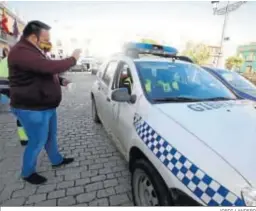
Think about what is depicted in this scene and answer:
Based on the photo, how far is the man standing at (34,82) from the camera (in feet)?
6.95

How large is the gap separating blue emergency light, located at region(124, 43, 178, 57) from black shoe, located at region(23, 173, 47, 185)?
230 cm

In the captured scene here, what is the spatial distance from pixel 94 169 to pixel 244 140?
218cm

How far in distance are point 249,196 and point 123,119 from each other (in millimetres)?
1616

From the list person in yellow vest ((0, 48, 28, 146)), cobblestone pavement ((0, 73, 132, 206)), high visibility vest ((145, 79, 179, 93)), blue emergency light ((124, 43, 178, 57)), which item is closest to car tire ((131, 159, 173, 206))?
cobblestone pavement ((0, 73, 132, 206))

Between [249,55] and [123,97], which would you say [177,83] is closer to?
[123,97]

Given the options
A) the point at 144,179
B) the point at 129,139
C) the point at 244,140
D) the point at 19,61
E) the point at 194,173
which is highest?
the point at 19,61

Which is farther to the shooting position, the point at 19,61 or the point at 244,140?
the point at 19,61

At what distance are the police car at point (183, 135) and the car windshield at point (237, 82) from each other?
2.94 m

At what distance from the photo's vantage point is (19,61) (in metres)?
2.12

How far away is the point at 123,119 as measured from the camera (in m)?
2.54

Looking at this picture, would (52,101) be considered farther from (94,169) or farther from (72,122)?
(72,122)

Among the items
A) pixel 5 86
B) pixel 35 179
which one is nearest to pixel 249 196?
pixel 35 179

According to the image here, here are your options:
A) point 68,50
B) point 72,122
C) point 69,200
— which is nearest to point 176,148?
point 69,200

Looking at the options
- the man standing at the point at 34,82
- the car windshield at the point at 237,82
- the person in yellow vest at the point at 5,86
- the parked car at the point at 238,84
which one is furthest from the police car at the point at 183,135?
the car windshield at the point at 237,82
